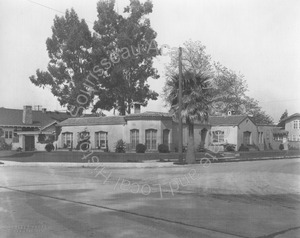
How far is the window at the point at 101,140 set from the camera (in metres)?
39.7

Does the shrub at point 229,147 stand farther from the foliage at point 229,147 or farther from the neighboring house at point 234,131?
the neighboring house at point 234,131

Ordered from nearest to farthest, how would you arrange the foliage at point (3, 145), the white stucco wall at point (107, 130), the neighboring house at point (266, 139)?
the white stucco wall at point (107, 130)
the foliage at point (3, 145)
the neighboring house at point (266, 139)

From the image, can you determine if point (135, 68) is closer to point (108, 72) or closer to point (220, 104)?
point (108, 72)

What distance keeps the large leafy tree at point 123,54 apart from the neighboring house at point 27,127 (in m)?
7.30

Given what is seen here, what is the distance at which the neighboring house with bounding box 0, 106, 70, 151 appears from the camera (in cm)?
4909

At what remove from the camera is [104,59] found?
4722 cm

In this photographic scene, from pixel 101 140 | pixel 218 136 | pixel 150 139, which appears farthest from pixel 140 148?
pixel 218 136

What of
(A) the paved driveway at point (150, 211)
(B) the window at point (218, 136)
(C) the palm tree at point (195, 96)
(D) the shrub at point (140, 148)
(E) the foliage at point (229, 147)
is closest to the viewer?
(A) the paved driveway at point (150, 211)

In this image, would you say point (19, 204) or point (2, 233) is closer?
point (2, 233)

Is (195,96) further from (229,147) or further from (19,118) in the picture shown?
(19,118)

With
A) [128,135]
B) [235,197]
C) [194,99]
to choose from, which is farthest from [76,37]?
[235,197]

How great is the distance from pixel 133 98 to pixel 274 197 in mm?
37707

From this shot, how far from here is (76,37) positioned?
45562 millimetres

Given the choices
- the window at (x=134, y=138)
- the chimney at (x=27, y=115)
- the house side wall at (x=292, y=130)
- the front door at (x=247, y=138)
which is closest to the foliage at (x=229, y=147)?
the front door at (x=247, y=138)
